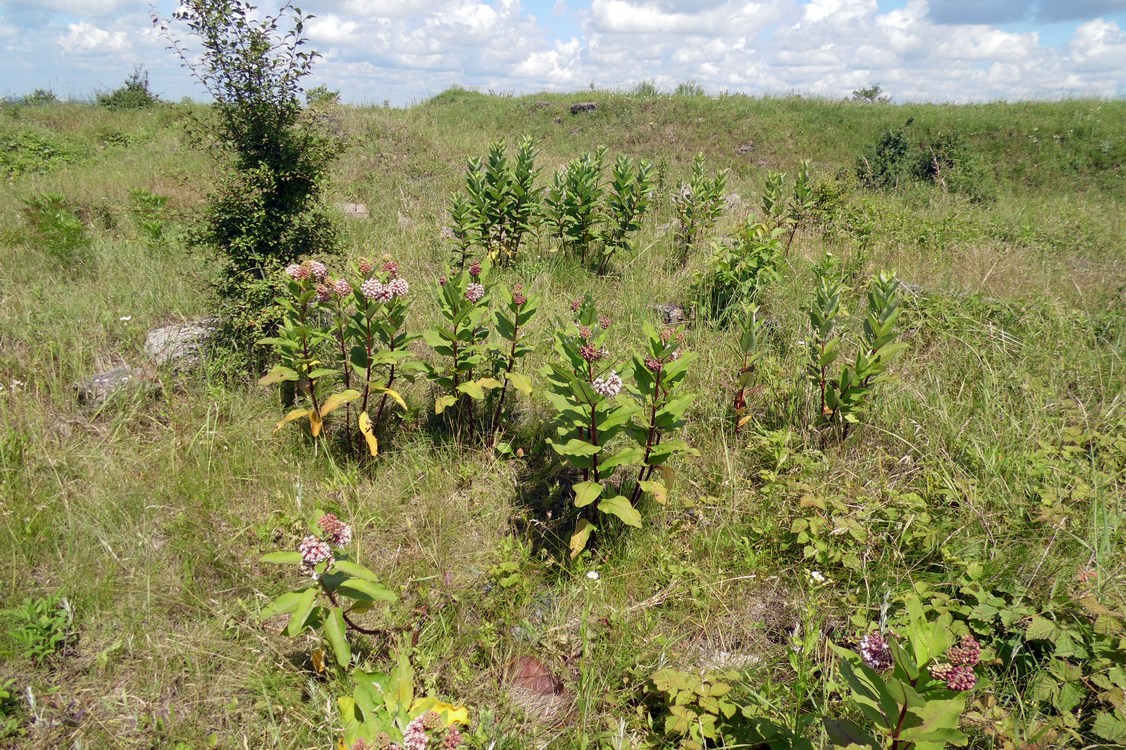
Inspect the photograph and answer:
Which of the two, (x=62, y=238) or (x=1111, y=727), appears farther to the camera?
(x=62, y=238)

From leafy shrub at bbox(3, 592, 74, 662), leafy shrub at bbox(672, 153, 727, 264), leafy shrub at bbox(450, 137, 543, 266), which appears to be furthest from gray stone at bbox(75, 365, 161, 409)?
→ leafy shrub at bbox(672, 153, 727, 264)

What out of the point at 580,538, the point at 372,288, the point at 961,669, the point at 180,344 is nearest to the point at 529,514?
the point at 580,538

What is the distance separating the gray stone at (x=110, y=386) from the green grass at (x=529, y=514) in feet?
0.31

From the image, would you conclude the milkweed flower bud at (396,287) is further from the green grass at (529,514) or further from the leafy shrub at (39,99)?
the leafy shrub at (39,99)

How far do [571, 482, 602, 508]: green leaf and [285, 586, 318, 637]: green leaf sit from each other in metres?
1.08

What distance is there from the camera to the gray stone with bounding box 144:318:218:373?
3.92 metres

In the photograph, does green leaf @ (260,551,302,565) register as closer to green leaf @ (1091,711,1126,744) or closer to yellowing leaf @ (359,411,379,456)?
yellowing leaf @ (359,411,379,456)

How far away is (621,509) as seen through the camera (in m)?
2.61

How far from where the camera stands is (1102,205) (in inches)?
402

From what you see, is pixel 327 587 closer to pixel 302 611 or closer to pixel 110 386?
pixel 302 611

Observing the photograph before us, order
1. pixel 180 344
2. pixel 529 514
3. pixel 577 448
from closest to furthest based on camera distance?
1. pixel 577 448
2. pixel 529 514
3. pixel 180 344

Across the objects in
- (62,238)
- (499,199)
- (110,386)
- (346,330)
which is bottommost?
(110,386)

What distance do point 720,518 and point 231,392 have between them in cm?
310

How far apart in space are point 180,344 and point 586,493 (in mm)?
3142
